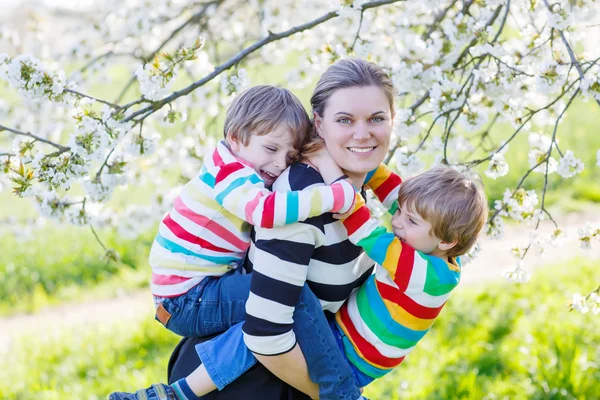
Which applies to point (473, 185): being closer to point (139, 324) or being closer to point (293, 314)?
point (293, 314)

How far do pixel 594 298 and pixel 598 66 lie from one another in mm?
892

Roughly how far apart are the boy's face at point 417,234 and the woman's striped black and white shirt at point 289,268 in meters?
0.16

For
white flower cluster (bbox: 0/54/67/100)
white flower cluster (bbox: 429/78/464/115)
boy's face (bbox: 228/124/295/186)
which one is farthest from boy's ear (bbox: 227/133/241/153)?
white flower cluster (bbox: 429/78/464/115)

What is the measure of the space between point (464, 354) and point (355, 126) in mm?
2614

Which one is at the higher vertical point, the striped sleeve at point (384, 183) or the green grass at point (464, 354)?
the striped sleeve at point (384, 183)

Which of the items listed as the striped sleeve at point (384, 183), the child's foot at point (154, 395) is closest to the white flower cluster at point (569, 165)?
the striped sleeve at point (384, 183)

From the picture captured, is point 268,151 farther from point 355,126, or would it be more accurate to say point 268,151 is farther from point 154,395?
point 154,395

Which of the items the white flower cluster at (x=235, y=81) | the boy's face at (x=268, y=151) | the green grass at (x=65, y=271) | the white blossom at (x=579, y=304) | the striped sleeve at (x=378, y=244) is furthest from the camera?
the green grass at (x=65, y=271)

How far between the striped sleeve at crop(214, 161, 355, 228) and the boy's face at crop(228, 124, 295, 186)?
0.07 meters

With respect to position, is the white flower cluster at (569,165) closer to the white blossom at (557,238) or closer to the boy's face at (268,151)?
the white blossom at (557,238)

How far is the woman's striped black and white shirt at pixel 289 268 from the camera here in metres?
1.73

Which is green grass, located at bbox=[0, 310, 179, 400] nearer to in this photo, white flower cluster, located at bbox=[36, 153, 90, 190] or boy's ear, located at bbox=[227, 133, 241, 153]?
white flower cluster, located at bbox=[36, 153, 90, 190]

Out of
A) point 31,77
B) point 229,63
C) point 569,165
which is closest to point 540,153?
point 569,165

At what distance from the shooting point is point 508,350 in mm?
4059
